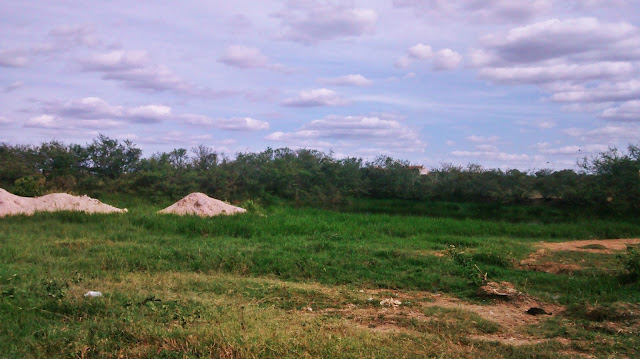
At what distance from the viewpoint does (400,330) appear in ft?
18.1

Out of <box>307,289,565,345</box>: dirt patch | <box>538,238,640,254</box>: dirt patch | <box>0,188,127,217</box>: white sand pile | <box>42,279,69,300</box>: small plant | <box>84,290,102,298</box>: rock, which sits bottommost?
<box>307,289,565,345</box>: dirt patch

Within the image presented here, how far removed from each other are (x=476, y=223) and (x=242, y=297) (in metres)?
10.2

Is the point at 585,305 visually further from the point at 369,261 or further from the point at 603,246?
the point at 603,246

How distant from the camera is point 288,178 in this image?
1903 centimetres

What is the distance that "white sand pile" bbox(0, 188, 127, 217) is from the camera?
43.8 ft

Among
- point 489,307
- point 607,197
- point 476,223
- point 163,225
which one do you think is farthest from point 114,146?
point 607,197

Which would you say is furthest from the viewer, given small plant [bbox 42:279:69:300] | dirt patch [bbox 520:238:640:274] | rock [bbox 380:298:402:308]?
dirt patch [bbox 520:238:640:274]

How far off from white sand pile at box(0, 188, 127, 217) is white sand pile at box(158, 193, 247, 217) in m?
1.70

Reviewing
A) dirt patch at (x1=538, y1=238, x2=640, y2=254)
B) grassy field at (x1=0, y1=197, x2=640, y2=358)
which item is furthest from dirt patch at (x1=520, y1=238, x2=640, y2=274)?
grassy field at (x1=0, y1=197, x2=640, y2=358)

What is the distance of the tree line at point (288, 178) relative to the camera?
16875 millimetres

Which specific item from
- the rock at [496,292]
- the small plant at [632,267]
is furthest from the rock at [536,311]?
the small plant at [632,267]

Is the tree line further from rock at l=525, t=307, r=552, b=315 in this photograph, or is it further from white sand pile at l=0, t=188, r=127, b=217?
rock at l=525, t=307, r=552, b=315

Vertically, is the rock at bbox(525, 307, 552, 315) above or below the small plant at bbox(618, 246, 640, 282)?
below

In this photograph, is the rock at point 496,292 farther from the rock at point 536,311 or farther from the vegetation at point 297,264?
the rock at point 536,311
